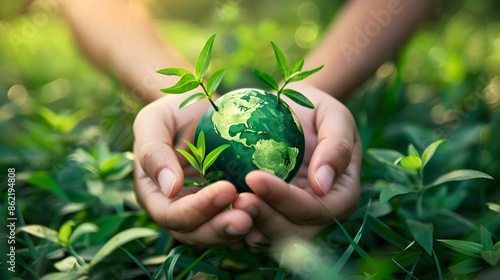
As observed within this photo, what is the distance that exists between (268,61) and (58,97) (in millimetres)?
1100

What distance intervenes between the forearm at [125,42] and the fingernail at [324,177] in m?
0.90

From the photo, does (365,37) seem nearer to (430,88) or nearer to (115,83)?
(430,88)

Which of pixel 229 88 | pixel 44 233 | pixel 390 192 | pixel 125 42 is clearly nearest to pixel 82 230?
pixel 44 233

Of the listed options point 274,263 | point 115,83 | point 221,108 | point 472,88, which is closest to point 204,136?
point 221,108

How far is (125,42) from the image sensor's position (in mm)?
2275

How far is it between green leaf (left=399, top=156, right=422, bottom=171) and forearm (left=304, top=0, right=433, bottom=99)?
723 mm

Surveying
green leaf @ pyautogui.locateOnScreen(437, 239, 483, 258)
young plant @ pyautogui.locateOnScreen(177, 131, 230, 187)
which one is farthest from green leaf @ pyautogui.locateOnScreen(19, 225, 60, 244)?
green leaf @ pyautogui.locateOnScreen(437, 239, 483, 258)

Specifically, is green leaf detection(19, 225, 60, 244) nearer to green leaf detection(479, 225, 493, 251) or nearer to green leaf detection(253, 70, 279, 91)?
green leaf detection(253, 70, 279, 91)

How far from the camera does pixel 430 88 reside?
2.78 m

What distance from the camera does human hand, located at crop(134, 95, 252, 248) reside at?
1.22m

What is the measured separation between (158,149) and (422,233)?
69cm

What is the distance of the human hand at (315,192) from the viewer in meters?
1.23

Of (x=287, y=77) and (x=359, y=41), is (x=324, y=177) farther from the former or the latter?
(x=359, y=41)

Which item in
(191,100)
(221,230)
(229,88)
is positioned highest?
(191,100)
